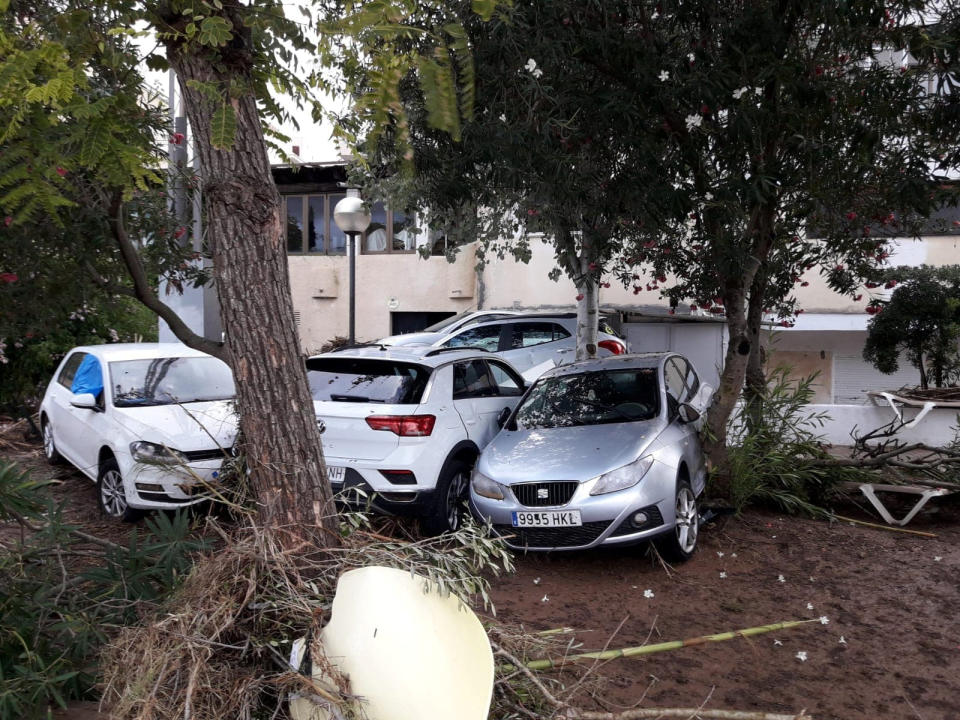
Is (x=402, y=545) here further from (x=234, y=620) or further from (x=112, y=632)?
(x=112, y=632)

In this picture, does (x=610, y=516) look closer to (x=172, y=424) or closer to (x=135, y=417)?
(x=172, y=424)

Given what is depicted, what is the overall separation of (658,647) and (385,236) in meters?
18.0

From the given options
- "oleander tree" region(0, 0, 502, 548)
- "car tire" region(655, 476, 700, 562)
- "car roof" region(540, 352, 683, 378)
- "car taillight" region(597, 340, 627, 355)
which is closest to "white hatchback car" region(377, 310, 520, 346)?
"car taillight" region(597, 340, 627, 355)

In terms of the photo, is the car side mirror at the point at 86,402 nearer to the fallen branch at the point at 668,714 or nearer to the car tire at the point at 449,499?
the car tire at the point at 449,499

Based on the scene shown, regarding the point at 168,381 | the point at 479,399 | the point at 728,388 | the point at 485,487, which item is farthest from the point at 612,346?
the point at 168,381

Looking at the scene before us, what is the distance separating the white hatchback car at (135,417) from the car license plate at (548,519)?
2.25 meters

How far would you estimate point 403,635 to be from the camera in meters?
2.66

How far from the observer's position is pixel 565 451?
6.23m

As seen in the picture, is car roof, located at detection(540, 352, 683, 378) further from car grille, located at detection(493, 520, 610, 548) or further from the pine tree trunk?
the pine tree trunk

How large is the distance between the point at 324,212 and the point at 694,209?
1594 centimetres

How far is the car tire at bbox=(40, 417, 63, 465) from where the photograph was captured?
8.89 metres

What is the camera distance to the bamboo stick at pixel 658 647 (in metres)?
3.34

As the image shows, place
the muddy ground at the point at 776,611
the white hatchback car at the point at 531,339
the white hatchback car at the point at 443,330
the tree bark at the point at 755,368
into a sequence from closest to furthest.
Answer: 1. the muddy ground at the point at 776,611
2. the tree bark at the point at 755,368
3. the white hatchback car at the point at 443,330
4. the white hatchback car at the point at 531,339

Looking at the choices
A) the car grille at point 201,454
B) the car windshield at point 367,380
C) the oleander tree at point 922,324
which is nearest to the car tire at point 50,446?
the car grille at point 201,454
